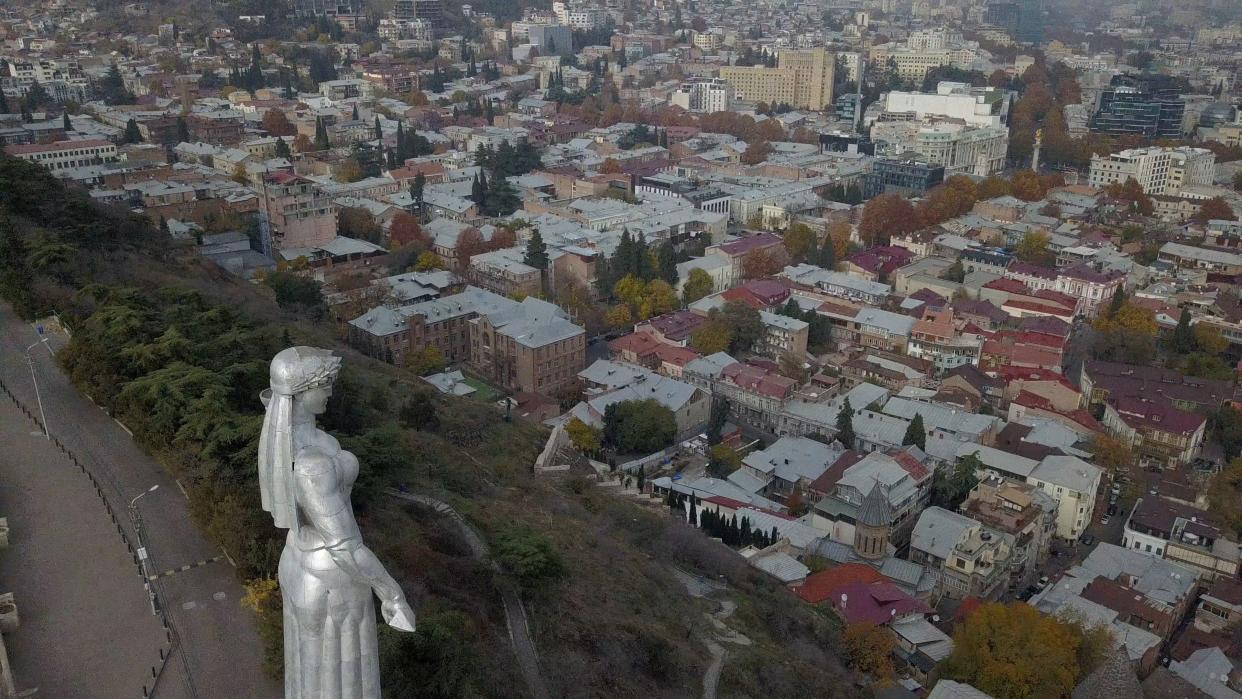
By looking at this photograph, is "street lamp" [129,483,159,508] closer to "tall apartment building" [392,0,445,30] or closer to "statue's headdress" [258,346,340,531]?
"statue's headdress" [258,346,340,531]

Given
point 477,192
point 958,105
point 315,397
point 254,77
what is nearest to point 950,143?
point 958,105

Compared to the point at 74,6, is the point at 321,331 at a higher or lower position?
lower

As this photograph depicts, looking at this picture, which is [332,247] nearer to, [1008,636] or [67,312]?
[67,312]

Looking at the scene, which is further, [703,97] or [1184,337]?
[703,97]

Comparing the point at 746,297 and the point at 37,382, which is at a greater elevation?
the point at 37,382

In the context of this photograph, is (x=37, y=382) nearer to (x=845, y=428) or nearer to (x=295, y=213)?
(x=845, y=428)

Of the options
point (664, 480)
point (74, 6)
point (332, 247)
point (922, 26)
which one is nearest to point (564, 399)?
point (664, 480)

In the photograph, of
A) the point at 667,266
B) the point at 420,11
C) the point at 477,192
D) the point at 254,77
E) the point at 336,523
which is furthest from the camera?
the point at 420,11
